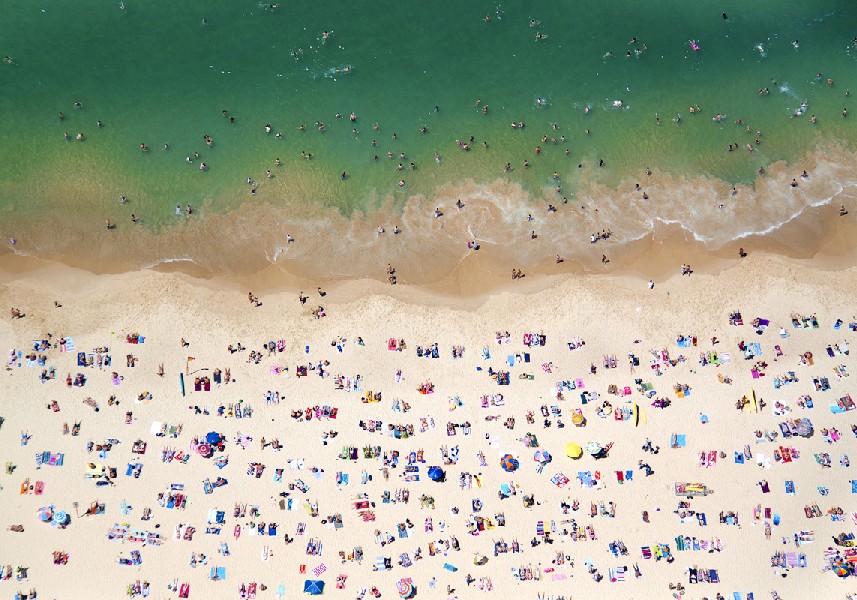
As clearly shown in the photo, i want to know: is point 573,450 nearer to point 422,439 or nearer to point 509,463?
point 509,463

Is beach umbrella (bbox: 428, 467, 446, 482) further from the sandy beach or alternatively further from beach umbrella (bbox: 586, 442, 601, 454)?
beach umbrella (bbox: 586, 442, 601, 454)

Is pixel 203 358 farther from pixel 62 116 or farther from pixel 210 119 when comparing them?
pixel 62 116

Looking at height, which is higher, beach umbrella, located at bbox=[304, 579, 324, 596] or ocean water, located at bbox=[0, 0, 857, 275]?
ocean water, located at bbox=[0, 0, 857, 275]

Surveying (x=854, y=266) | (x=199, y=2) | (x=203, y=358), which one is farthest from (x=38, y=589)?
(x=854, y=266)

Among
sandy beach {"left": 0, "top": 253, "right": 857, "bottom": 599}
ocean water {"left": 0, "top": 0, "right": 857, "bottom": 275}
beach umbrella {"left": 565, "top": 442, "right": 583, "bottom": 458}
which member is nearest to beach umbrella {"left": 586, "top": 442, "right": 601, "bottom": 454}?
sandy beach {"left": 0, "top": 253, "right": 857, "bottom": 599}

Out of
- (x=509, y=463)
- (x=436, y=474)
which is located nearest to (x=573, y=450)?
(x=509, y=463)

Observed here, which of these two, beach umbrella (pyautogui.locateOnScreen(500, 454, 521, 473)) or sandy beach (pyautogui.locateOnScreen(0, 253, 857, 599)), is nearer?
sandy beach (pyautogui.locateOnScreen(0, 253, 857, 599))
